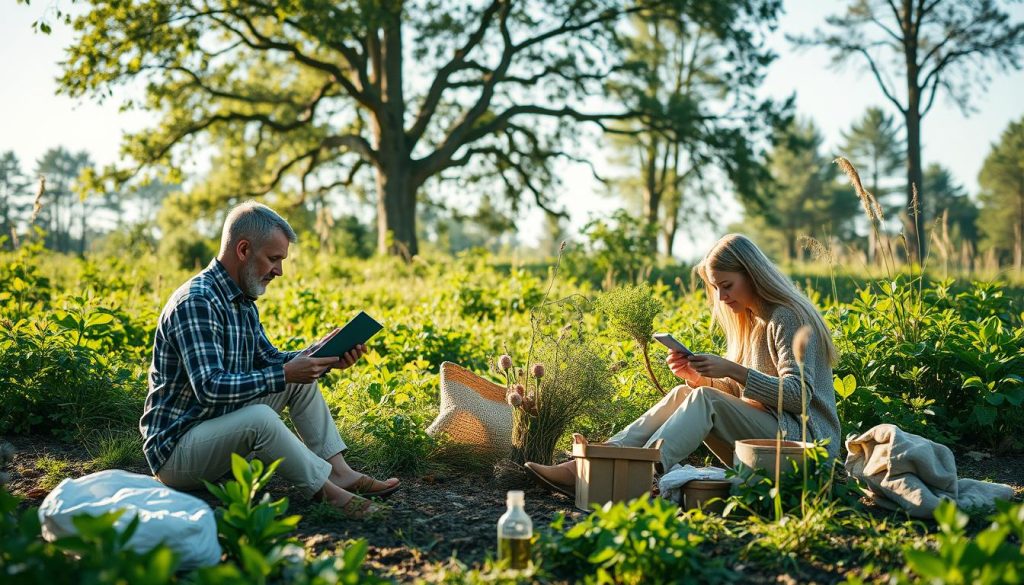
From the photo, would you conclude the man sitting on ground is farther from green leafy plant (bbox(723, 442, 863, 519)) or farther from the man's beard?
green leafy plant (bbox(723, 442, 863, 519))

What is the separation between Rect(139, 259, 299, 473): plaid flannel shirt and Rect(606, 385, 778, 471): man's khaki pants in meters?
1.53

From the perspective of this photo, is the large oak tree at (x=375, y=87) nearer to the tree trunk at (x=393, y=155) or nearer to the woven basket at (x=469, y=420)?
the tree trunk at (x=393, y=155)

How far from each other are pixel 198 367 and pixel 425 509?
105cm

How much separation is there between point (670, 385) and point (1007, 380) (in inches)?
65.7

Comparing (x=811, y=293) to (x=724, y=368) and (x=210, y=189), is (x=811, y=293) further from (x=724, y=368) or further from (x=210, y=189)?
(x=210, y=189)

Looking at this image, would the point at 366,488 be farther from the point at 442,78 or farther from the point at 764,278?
the point at 442,78

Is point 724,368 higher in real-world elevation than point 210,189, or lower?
lower

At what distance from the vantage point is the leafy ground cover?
8.46 feet

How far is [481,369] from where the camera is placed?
5.89 m

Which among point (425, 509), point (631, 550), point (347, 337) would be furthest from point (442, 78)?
point (631, 550)

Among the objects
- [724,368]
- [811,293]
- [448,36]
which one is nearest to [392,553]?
[724,368]

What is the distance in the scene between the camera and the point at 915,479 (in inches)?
126

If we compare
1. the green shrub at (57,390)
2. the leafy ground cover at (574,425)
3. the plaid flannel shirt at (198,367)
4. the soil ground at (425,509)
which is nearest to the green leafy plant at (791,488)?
the leafy ground cover at (574,425)

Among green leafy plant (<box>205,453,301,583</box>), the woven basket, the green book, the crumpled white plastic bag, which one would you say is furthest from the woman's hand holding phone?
the crumpled white plastic bag
